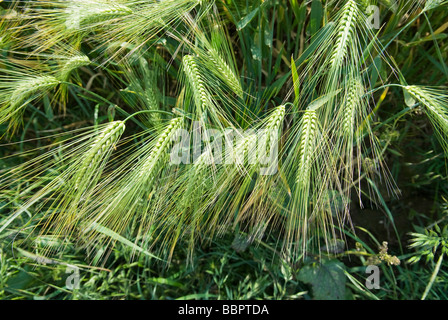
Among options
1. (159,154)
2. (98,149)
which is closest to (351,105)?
(159,154)

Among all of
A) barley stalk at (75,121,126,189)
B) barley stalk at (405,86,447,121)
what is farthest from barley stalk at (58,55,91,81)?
barley stalk at (405,86,447,121)

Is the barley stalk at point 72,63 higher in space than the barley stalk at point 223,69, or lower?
higher

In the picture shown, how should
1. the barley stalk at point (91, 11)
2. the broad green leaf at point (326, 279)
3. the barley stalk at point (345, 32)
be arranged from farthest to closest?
the broad green leaf at point (326, 279) → the barley stalk at point (91, 11) → the barley stalk at point (345, 32)

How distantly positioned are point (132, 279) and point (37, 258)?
0.30 m

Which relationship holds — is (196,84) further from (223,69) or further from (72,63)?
(72,63)

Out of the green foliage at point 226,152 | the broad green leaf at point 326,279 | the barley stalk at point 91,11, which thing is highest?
the barley stalk at point 91,11

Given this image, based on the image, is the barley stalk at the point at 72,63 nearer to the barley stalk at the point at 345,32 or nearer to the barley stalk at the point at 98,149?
the barley stalk at the point at 98,149

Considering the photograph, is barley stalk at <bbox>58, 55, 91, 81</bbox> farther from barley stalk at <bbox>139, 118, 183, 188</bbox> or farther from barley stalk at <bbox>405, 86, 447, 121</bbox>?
barley stalk at <bbox>405, 86, 447, 121</bbox>

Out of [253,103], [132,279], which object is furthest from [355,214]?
[132,279]

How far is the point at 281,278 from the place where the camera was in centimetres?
112

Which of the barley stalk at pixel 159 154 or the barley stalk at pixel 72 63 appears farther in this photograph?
the barley stalk at pixel 72 63

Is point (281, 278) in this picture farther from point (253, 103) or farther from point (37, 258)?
point (37, 258)

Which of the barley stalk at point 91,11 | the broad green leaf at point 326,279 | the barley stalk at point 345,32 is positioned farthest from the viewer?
the broad green leaf at point 326,279

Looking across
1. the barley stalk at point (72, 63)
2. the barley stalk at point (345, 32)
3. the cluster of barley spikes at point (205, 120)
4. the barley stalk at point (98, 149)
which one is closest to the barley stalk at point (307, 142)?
the cluster of barley spikes at point (205, 120)
